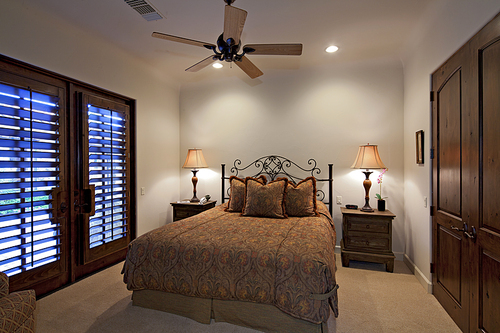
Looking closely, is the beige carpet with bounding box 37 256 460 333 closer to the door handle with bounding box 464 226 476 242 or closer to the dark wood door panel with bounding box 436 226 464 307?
→ the dark wood door panel with bounding box 436 226 464 307

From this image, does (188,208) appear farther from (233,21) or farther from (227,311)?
(233,21)

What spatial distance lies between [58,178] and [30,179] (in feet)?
0.93

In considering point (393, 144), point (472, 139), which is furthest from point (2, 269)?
point (393, 144)

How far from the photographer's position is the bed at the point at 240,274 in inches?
73.5

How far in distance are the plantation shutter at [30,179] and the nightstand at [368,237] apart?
11.4 feet

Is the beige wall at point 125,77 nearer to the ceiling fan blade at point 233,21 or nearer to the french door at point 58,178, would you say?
the french door at point 58,178

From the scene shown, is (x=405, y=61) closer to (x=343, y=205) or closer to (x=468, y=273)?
(x=343, y=205)

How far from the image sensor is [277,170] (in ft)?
14.4

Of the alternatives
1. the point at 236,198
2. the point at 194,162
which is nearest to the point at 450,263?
the point at 236,198

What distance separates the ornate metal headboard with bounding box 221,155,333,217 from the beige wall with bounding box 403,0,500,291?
1.09 meters

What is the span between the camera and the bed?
6.12 ft

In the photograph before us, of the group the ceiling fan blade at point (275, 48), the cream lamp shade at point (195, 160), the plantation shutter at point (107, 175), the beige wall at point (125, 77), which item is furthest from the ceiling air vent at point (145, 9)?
the cream lamp shade at point (195, 160)

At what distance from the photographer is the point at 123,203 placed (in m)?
3.72

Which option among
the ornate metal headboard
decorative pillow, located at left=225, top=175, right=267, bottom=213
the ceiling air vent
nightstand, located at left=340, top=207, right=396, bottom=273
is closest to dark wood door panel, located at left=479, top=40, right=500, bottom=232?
nightstand, located at left=340, top=207, right=396, bottom=273
